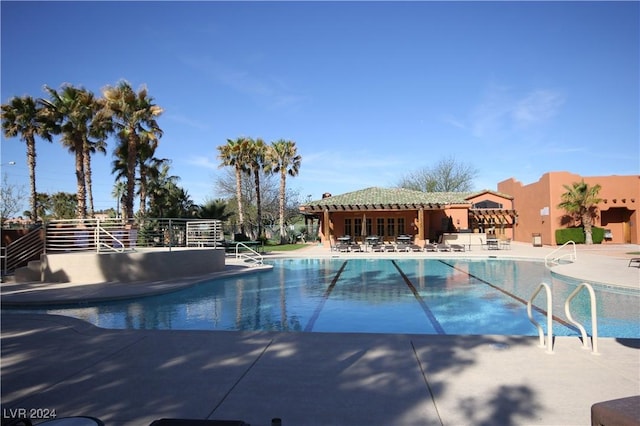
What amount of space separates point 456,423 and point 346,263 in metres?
16.5

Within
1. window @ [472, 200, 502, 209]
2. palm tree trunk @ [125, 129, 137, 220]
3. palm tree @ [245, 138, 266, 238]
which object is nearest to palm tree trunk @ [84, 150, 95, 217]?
palm tree trunk @ [125, 129, 137, 220]

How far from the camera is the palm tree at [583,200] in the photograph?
27.0m

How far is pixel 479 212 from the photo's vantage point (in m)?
34.9

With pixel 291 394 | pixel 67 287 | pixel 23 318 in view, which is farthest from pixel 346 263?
pixel 291 394

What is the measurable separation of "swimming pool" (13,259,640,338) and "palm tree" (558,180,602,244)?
49.8 feet

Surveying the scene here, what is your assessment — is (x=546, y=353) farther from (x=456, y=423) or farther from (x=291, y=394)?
(x=291, y=394)

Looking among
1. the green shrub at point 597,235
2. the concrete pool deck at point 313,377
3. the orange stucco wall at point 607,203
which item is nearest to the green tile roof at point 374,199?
the orange stucco wall at point 607,203

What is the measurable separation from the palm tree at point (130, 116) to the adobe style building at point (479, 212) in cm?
1188

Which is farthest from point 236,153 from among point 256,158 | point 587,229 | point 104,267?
point 587,229

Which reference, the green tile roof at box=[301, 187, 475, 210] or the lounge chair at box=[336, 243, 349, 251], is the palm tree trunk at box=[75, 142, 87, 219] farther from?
the lounge chair at box=[336, 243, 349, 251]

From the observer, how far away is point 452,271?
16.0 m

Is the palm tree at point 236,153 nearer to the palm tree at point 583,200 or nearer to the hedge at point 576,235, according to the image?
the hedge at point 576,235

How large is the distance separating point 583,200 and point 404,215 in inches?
481

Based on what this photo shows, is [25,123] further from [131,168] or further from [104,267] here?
[104,267]
